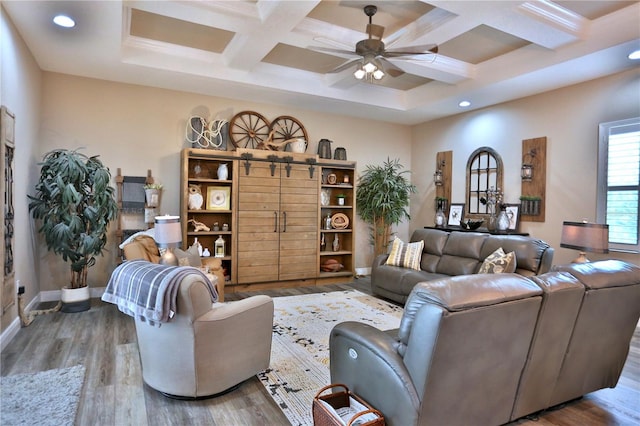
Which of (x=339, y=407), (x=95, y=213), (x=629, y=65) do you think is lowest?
(x=339, y=407)

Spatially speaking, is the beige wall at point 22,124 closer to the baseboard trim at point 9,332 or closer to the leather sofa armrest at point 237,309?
the baseboard trim at point 9,332

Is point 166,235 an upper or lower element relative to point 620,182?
lower

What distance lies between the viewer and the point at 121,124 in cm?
503

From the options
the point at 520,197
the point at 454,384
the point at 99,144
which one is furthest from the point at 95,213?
the point at 520,197

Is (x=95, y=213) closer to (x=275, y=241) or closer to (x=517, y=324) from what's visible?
(x=275, y=241)

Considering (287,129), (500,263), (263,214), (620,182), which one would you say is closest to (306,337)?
(500,263)

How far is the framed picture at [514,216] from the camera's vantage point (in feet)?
17.8

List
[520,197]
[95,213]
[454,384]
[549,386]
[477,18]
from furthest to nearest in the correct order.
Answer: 1. [520,197]
2. [95,213]
3. [477,18]
4. [549,386]
5. [454,384]

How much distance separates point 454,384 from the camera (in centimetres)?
→ 172

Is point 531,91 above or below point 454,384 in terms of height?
above

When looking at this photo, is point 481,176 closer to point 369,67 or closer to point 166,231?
point 369,67

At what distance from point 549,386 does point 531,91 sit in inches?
169

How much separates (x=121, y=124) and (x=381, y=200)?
4.06 metres

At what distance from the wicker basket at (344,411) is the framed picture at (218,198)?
12.4 feet
